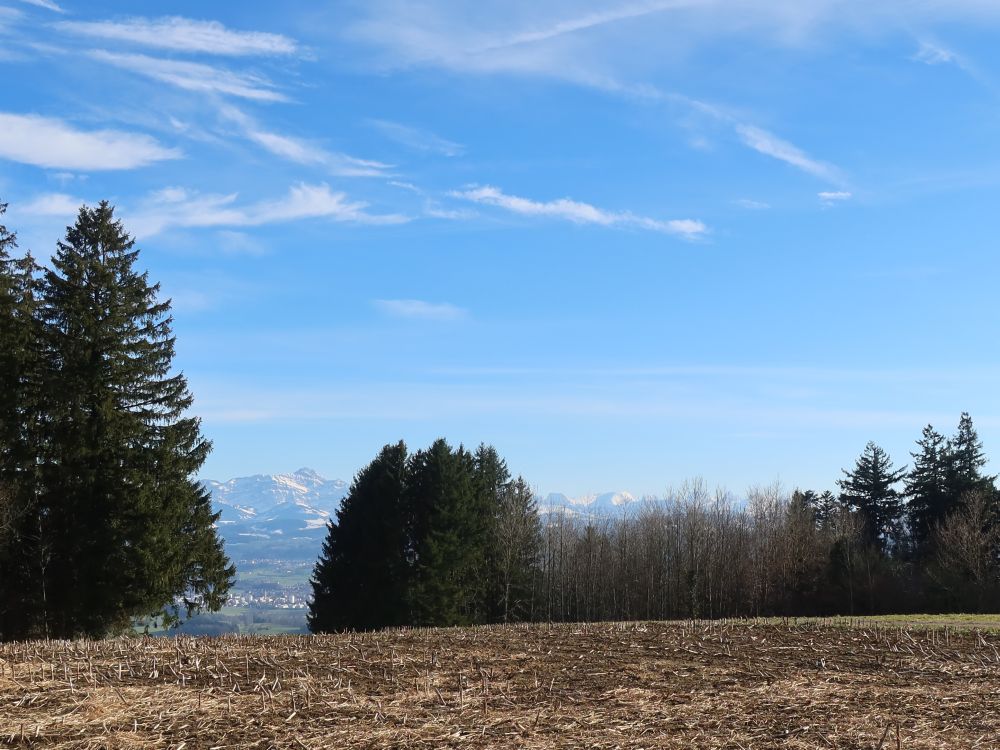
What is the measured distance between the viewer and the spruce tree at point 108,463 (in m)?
29.5

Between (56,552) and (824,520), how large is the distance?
2586 inches

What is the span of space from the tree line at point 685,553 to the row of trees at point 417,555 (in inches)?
4.2

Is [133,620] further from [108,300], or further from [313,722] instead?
[313,722]

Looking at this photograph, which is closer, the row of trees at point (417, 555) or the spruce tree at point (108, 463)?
the spruce tree at point (108, 463)

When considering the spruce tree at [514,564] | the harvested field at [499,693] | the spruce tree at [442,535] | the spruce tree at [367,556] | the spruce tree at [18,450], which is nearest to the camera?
the harvested field at [499,693]

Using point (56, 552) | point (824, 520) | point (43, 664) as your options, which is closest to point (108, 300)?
point (56, 552)

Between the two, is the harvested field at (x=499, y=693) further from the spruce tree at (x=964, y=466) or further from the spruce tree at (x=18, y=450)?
the spruce tree at (x=964, y=466)

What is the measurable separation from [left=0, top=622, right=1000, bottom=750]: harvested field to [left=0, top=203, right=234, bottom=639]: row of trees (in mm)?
14833

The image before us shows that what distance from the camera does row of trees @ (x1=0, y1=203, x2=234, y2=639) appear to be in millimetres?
29391

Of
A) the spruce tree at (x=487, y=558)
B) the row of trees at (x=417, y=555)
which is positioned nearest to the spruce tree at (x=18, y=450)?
the row of trees at (x=417, y=555)

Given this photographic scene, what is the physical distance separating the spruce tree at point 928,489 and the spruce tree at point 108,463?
172 feet

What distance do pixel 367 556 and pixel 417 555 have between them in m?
3.84

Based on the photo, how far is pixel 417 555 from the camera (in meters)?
48.7

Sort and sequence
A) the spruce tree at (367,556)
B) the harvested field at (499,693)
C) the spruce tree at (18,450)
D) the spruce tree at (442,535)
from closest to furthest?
the harvested field at (499,693) → the spruce tree at (18,450) → the spruce tree at (442,535) → the spruce tree at (367,556)
